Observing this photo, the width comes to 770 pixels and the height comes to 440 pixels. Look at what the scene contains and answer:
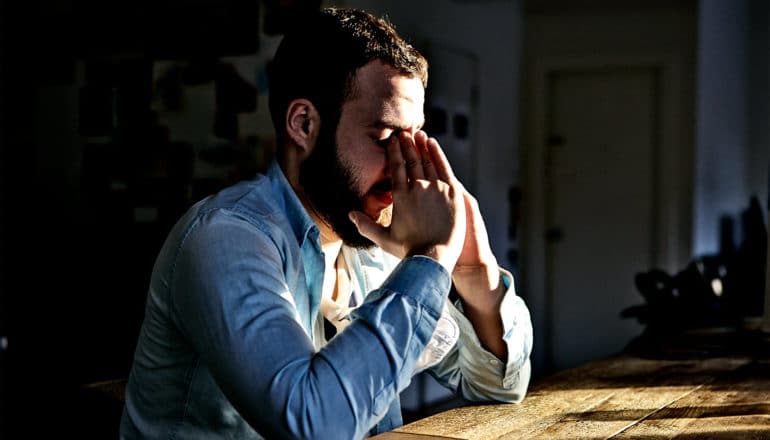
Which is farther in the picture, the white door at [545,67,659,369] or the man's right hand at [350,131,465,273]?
the white door at [545,67,659,369]

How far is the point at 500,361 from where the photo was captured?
1.38 metres

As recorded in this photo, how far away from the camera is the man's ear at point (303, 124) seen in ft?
4.44

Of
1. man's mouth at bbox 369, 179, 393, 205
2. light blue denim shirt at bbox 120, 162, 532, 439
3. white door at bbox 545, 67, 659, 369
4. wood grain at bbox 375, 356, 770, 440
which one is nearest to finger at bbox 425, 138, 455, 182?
man's mouth at bbox 369, 179, 393, 205

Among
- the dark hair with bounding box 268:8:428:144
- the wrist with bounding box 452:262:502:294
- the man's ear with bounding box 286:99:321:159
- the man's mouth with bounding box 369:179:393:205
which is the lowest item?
the wrist with bounding box 452:262:502:294

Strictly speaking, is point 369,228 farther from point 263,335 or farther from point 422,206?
point 263,335

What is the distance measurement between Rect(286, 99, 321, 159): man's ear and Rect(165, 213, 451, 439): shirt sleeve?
0.93 feet

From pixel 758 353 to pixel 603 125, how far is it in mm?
4327

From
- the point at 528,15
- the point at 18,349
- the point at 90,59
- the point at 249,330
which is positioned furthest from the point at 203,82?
the point at 528,15

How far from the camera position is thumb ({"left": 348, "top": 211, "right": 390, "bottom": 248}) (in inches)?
51.4

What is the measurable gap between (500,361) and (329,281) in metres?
0.34

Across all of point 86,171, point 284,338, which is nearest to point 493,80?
point 86,171

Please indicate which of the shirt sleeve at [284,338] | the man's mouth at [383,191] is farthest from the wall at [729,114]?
the shirt sleeve at [284,338]

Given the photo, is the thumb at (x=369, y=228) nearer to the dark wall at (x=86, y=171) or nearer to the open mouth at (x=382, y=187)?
the open mouth at (x=382, y=187)

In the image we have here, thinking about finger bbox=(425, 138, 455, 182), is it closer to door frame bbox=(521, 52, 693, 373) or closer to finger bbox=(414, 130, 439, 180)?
finger bbox=(414, 130, 439, 180)
